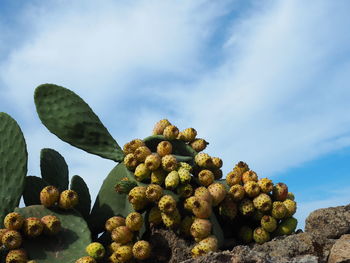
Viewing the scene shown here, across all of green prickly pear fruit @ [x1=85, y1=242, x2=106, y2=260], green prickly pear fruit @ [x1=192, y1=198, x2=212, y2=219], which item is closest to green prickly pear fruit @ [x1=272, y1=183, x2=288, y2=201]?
green prickly pear fruit @ [x1=192, y1=198, x2=212, y2=219]

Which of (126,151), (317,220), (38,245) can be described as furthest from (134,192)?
(317,220)

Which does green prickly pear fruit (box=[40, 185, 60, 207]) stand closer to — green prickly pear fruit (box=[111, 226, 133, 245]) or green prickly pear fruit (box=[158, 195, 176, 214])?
green prickly pear fruit (box=[111, 226, 133, 245])

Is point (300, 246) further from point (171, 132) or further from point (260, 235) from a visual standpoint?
point (171, 132)

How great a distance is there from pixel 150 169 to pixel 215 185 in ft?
1.23

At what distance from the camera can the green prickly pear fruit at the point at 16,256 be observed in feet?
9.55

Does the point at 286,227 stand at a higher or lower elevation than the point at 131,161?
lower

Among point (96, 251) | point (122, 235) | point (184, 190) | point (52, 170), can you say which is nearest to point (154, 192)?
point (184, 190)

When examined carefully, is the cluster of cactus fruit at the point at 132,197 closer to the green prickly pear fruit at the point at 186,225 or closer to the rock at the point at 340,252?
the green prickly pear fruit at the point at 186,225

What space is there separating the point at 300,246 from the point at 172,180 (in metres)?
0.75

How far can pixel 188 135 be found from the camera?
11.6ft

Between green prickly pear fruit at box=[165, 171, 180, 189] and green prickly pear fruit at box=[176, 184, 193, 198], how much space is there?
0.04m

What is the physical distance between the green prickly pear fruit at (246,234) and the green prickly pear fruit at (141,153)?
73 centimetres

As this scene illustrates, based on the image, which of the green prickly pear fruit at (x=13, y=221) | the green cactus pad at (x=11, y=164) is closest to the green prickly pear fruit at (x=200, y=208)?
the green prickly pear fruit at (x=13, y=221)

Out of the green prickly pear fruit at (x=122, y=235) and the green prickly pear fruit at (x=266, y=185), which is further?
the green prickly pear fruit at (x=266, y=185)
